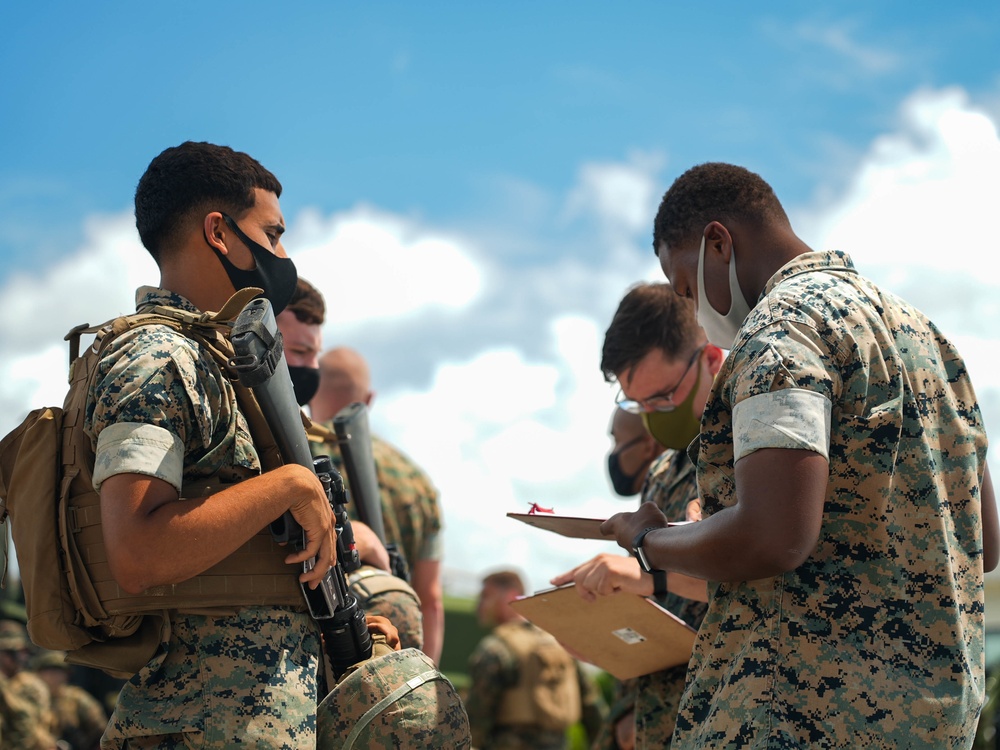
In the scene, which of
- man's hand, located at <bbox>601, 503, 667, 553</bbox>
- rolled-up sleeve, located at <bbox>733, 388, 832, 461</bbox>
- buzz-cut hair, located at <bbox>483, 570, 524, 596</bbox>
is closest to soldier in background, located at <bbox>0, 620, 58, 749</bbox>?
buzz-cut hair, located at <bbox>483, 570, 524, 596</bbox>

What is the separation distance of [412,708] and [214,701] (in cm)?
56

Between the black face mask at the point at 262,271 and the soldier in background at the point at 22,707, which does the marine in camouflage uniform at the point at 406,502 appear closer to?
the black face mask at the point at 262,271

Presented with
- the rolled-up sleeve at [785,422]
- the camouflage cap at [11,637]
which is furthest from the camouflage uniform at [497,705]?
the camouflage cap at [11,637]

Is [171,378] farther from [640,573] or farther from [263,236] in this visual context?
[640,573]

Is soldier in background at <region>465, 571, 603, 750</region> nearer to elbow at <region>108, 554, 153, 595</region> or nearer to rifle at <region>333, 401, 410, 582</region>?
rifle at <region>333, 401, 410, 582</region>

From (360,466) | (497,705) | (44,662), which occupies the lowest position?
(497,705)

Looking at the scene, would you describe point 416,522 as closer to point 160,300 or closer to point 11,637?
point 160,300

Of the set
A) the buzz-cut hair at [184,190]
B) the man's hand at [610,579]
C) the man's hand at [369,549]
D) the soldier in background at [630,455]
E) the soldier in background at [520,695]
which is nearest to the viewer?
the buzz-cut hair at [184,190]

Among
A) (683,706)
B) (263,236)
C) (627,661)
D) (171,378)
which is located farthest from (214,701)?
(627,661)

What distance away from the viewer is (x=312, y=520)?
304 cm

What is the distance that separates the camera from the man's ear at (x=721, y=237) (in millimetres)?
3191

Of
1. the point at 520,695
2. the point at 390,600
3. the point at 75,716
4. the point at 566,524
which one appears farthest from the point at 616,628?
the point at 75,716

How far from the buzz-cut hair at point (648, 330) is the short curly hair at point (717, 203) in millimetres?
1367

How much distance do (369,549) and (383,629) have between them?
30.7 inches
